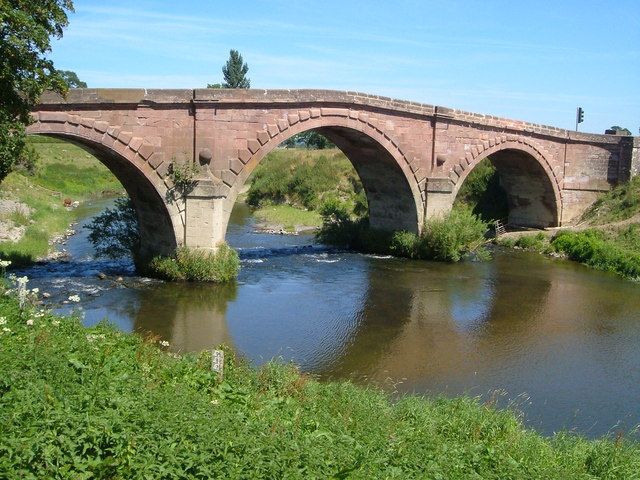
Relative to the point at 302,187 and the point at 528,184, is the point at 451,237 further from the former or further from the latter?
the point at 302,187

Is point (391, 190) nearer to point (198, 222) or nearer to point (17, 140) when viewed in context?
point (198, 222)

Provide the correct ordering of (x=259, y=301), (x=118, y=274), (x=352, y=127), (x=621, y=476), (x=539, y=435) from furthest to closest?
(x=352, y=127)
(x=118, y=274)
(x=259, y=301)
(x=539, y=435)
(x=621, y=476)

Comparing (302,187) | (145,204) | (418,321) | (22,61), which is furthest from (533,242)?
(22,61)

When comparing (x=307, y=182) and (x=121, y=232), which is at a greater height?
(x=307, y=182)

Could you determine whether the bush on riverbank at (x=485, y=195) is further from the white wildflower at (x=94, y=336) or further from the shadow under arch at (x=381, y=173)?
the white wildflower at (x=94, y=336)

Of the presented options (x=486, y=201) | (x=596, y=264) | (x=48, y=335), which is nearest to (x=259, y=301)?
(x=48, y=335)

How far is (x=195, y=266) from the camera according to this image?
20.1 m

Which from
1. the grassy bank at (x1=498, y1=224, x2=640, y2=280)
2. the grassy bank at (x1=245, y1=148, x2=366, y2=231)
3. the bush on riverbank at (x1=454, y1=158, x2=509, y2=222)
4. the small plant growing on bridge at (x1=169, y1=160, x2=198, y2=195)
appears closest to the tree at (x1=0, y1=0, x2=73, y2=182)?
the small plant growing on bridge at (x1=169, y1=160, x2=198, y2=195)

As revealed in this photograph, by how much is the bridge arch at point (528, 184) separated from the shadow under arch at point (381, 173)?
6734mm

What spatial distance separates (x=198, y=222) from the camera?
20.0 meters

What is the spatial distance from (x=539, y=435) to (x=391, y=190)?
18202 millimetres

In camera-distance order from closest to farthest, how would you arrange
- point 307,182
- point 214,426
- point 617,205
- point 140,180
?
point 214,426 → point 140,180 → point 617,205 → point 307,182

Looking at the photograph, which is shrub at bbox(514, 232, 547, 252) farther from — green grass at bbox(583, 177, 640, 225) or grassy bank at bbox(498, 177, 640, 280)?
green grass at bbox(583, 177, 640, 225)

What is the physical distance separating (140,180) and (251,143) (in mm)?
3597
